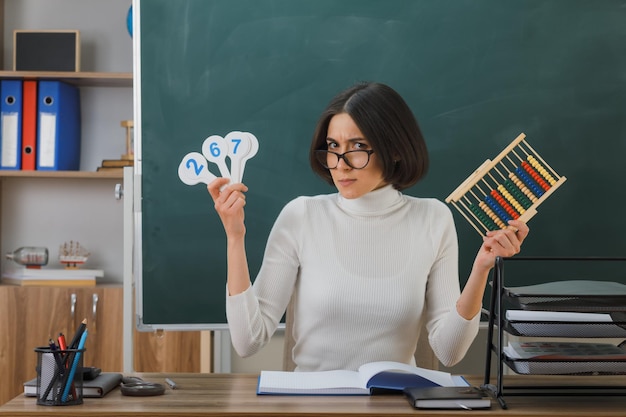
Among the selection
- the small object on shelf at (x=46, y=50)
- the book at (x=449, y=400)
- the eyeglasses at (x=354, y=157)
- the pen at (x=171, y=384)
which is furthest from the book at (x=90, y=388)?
the small object on shelf at (x=46, y=50)

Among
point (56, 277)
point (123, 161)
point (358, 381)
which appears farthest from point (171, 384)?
point (123, 161)

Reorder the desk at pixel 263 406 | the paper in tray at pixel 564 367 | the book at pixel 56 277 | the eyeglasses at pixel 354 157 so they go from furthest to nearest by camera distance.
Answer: the book at pixel 56 277
the eyeglasses at pixel 354 157
the paper in tray at pixel 564 367
the desk at pixel 263 406

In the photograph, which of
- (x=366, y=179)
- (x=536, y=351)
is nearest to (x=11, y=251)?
(x=366, y=179)

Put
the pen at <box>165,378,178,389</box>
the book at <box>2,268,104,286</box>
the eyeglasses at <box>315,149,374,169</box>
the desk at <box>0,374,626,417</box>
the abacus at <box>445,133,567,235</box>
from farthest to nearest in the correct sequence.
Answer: the book at <box>2,268,104,286</box>
the abacus at <box>445,133,567,235</box>
the eyeglasses at <box>315,149,374,169</box>
the pen at <box>165,378,178,389</box>
the desk at <box>0,374,626,417</box>

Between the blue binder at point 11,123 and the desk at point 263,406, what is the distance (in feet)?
6.69

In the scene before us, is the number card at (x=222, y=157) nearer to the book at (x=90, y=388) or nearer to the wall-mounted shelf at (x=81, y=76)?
the book at (x=90, y=388)

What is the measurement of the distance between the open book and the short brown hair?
21.8 inches

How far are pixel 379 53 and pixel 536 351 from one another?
4.52 ft

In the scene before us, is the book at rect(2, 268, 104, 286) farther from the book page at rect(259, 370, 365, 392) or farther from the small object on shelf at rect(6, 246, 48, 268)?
the book page at rect(259, 370, 365, 392)

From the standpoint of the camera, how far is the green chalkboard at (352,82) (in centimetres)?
268

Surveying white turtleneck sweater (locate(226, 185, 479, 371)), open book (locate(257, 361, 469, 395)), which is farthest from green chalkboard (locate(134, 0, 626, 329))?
open book (locate(257, 361, 469, 395))

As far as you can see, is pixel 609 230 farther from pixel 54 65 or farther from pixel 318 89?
pixel 54 65

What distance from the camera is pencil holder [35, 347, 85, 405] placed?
149 centimetres

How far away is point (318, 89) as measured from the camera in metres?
2.68
